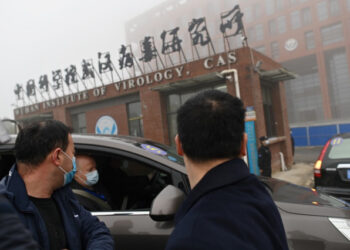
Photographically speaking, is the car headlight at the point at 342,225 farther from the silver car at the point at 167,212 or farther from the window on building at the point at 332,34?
the window on building at the point at 332,34

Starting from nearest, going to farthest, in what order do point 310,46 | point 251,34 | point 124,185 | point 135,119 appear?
point 124,185 < point 135,119 < point 310,46 < point 251,34

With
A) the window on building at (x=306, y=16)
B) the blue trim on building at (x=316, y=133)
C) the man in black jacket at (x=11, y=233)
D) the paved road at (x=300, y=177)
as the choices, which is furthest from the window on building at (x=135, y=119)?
the window on building at (x=306, y=16)

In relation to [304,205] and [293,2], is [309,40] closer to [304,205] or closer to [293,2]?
[293,2]

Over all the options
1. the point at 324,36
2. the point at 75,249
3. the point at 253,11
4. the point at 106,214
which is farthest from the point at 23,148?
the point at 253,11

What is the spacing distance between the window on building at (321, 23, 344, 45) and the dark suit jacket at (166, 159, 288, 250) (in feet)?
137

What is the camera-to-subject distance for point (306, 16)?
37250 millimetres

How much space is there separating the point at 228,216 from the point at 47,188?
1039mm

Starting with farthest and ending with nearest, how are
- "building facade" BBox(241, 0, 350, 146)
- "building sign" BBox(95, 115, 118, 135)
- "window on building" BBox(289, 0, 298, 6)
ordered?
"window on building" BBox(289, 0, 298, 6) → "building facade" BBox(241, 0, 350, 146) → "building sign" BBox(95, 115, 118, 135)

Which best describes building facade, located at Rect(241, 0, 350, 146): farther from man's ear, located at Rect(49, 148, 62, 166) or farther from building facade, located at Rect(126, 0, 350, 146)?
man's ear, located at Rect(49, 148, 62, 166)

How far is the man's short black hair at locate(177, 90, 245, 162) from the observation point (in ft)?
3.21

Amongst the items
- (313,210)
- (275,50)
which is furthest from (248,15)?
(313,210)

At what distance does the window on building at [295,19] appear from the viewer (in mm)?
37844

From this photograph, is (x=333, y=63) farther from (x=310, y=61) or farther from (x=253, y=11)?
(x=253, y=11)

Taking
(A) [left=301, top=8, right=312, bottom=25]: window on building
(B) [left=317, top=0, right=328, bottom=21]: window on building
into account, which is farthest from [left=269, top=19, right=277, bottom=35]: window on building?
(B) [left=317, top=0, right=328, bottom=21]: window on building
